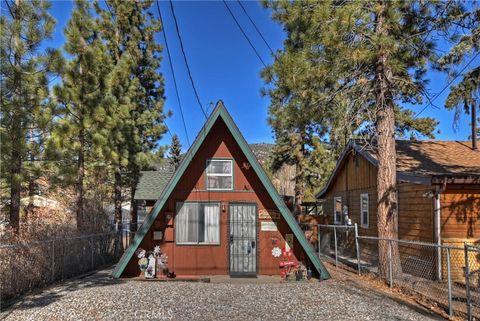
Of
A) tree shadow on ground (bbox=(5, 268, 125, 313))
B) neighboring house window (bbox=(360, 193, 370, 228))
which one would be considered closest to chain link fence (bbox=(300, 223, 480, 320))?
neighboring house window (bbox=(360, 193, 370, 228))

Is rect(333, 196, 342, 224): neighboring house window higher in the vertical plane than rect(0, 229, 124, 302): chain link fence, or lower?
higher

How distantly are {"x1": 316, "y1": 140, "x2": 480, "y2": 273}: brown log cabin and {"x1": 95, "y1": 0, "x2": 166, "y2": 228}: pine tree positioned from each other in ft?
31.9

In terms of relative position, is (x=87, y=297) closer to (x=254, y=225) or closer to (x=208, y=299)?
(x=208, y=299)

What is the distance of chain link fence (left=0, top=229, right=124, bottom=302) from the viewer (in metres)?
8.78

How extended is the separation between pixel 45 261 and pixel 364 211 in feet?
37.1

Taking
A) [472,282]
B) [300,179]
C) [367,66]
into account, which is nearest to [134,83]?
[300,179]

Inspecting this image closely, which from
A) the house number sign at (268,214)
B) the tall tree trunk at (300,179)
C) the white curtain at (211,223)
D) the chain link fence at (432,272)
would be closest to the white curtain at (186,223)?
the white curtain at (211,223)

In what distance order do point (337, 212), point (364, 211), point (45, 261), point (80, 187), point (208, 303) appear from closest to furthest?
point (208, 303)
point (45, 261)
point (80, 187)
point (364, 211)
point (337, 212)

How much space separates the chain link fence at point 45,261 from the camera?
346 inches

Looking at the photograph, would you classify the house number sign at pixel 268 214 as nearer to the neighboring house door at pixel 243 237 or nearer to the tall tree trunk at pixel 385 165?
the neighboring house door at pixel 243 237

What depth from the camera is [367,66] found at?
11477 millimetres

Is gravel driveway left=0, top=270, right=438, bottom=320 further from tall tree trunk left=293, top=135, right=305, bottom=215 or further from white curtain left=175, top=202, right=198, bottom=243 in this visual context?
tall tree trunk left=293, top=135, right=305, bottom=215

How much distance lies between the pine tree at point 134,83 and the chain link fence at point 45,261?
5579mm

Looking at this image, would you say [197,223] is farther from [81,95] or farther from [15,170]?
[81,95]
